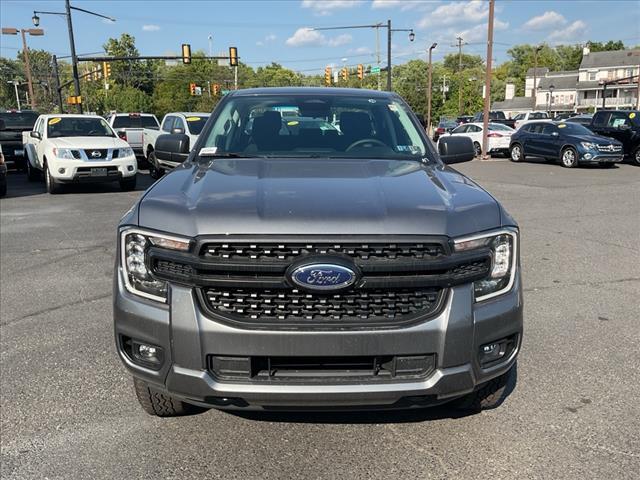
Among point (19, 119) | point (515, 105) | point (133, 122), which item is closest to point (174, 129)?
point (133, 122)

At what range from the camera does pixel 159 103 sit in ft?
301

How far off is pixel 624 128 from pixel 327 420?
20845mm

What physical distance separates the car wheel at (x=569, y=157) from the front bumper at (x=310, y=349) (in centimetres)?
1893

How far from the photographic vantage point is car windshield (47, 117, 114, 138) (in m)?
13.9

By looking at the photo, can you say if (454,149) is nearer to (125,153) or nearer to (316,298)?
(316,298)

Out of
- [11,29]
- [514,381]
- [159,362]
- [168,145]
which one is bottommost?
[514,381]

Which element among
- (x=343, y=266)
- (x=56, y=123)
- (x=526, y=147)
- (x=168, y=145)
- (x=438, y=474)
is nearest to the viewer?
(x=343, y=266)

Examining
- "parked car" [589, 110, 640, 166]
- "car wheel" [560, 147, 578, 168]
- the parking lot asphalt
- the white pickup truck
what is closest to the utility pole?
"parked car" [589, 110, 640, 166]

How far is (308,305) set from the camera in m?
2.46

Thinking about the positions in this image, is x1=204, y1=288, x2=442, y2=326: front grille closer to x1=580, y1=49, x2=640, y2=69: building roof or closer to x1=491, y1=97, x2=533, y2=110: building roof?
x1=491, y1=97, x2=533, y2=110: building roof

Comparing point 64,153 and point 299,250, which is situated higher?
point 299,250

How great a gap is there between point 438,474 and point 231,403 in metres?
1.06

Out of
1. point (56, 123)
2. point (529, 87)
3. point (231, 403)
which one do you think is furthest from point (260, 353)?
point (529, 87)

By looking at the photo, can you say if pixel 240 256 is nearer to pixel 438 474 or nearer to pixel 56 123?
pixel 438 474
